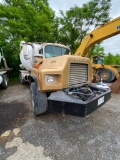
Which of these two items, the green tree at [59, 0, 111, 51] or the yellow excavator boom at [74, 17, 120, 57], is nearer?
the yellow excavator boom at [74, 17, 120, 57]

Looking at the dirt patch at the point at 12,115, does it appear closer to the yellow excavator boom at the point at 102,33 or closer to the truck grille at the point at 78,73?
the truck grille at the point at 78,73

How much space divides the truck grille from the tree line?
633cm

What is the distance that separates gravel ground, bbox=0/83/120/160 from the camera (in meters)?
2.00

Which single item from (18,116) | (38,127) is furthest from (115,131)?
(18,116)

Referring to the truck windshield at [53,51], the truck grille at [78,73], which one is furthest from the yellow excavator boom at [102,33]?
the truck grille at [78,73]

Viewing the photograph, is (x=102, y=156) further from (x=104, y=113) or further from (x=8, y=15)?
(x=8, y=15)

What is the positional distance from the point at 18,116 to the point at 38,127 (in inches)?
35.0

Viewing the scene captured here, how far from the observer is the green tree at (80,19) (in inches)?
505

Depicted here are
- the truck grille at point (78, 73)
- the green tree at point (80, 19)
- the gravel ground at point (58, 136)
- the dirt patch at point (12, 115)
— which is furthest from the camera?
the green tree at point (80, 19)

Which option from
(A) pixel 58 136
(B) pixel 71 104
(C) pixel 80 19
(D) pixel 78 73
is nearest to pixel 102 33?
(D) pixel 78 73

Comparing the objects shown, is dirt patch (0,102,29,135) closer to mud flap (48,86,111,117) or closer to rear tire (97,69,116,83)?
mud flap (48,86,111,117)

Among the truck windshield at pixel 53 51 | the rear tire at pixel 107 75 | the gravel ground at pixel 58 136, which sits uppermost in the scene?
the truck windshield at pixel 53 51

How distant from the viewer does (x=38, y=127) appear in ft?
9.12

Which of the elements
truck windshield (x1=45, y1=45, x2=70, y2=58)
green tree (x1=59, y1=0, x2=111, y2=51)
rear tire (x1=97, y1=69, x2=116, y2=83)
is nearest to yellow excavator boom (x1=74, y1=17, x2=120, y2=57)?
truck windshield (x1=45, y1=45, x2=70, y2=58)
